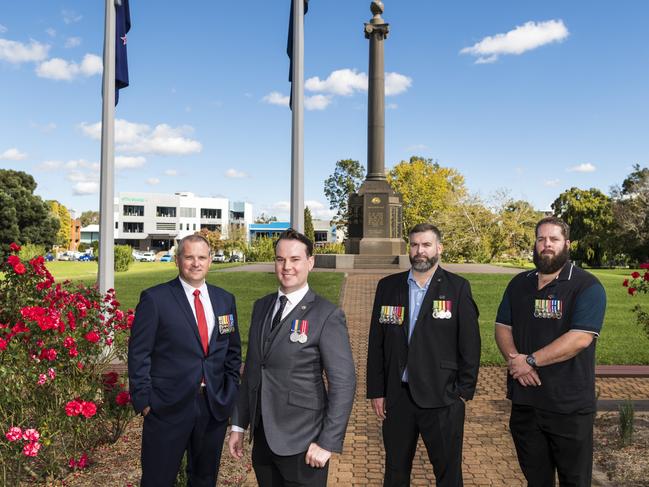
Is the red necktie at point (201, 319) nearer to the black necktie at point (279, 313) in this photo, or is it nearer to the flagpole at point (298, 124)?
the black necktie at point (279, 313)

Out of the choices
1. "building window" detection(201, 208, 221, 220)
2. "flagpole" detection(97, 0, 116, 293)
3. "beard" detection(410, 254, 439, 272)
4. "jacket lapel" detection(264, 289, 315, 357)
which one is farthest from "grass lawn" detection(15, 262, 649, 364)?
"building window" detection(201, 208, 221, 220)

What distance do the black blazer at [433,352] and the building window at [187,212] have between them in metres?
101

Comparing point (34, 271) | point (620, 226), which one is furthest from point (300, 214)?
Result: point (620, 226)

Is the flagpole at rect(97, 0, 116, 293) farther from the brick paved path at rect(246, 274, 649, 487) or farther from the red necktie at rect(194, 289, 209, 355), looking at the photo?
the red necktie at rect(194, 289, 209, 355)

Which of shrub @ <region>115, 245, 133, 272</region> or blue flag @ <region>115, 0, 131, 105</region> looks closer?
blue flag @ <region>115, 0, 131, 105</region>

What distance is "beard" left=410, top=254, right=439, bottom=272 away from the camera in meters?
3.81

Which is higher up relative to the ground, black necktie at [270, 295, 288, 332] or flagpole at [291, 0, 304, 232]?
flagpole at [291, 0, 304, 232]

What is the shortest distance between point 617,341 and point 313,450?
34.7 feet

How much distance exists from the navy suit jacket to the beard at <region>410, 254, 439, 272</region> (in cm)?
141

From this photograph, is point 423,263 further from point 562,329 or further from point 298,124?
point 298,124

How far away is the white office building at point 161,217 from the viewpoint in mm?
98562

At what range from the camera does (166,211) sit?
10094 centimetres

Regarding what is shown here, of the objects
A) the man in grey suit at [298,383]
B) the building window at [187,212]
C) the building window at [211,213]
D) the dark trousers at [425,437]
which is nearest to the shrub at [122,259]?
the dark trousers at [425,437]

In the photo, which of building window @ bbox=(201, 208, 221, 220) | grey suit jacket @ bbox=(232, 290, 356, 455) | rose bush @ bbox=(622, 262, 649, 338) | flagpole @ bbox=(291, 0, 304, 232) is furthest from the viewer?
building window @ bbox=(201, 208, 221, 220)
